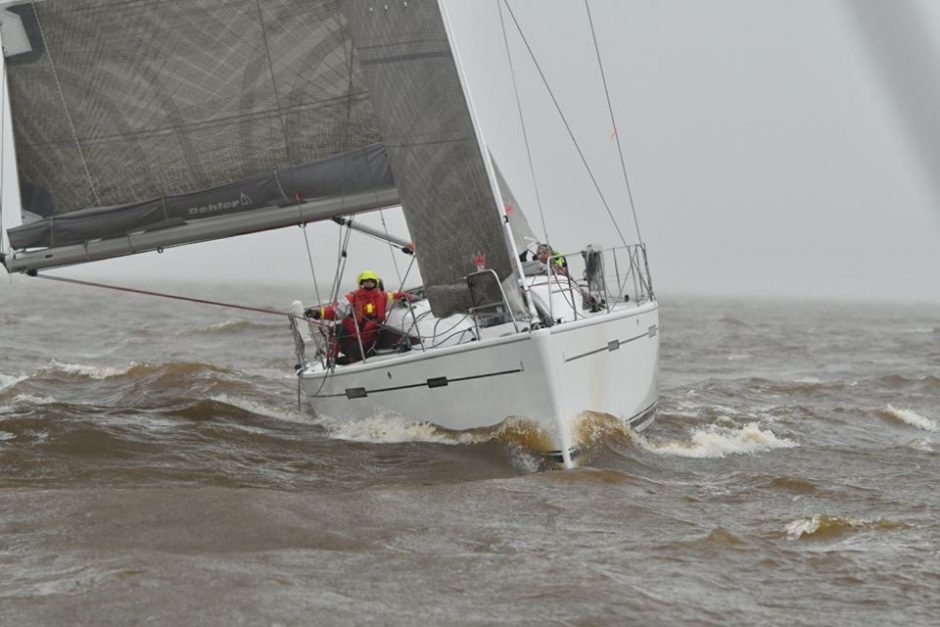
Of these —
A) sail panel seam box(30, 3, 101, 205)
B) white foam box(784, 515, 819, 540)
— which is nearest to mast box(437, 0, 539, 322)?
white foam box(784, 515, 819, 540)

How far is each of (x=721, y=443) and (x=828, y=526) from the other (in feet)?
11.0

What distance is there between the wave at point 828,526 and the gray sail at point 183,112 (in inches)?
221

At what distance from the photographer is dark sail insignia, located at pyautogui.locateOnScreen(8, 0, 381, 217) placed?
10875 mm

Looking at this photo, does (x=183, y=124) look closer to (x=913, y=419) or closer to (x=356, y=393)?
(x=356, y=393)

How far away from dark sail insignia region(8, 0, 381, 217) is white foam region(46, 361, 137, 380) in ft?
16.3

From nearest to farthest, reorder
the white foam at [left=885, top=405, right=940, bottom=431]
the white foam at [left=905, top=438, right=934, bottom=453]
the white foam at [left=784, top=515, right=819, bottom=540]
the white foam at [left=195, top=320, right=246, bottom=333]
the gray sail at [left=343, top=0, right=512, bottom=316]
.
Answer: the white foam at [left=784, top=515, right=819, bottom=540] → the gray sail at [left=343, top=0, right=512, bottom=316] → the white foam at [left=905, top=438, right=934, bottom=453] → the white foam at [left=885, top=405, right=940, bottom=431] → the white foam at [left=195, top=320, right=246, bottom=333]

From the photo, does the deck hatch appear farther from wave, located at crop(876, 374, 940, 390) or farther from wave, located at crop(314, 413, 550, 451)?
wave, located at crop(876, 374, 940, 390)

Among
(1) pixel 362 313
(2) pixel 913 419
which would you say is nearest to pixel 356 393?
(1) pixel 362 313

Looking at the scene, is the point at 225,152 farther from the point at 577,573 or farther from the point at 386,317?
the point at 577,573

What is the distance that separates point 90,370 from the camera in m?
16.4

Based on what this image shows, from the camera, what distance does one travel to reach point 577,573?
5371 mm

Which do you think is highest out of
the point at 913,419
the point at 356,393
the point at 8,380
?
the point at 8,380

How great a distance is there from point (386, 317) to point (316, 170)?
1.63 m

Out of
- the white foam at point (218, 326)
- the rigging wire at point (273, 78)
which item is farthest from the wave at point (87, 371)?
the white foam at point (218, 326)
